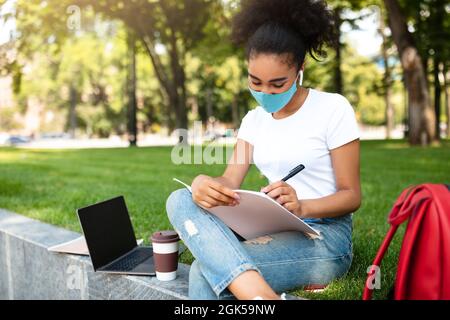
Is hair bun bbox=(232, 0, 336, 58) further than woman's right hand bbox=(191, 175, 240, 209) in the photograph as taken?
Yes

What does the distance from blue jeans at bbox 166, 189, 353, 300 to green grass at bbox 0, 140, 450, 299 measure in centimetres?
12

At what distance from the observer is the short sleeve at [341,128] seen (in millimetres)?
2549

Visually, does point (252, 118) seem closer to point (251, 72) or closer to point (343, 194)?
point (251, 72)

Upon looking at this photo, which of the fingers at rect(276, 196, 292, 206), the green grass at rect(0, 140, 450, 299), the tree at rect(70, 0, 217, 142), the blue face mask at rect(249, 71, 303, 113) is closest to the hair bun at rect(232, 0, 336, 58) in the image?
the blue face mask at rect(249, 71, 303, 113)

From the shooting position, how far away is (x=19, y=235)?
153 inches

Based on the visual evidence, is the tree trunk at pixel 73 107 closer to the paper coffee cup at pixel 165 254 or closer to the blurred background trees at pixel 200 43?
the blurred background trees at pixel 200 43

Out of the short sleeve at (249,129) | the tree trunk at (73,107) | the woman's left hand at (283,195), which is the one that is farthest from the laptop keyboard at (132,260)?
the tree trunk at (73,107)

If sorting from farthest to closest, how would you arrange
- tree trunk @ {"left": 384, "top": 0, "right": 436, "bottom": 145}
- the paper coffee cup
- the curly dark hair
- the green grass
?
tree trunk @ {"left": 384, "top": 0, "right": 436, "bottom": 145}
the green grass
the paper coffee cup
the curly dark hair

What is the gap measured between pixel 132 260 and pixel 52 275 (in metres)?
0.71

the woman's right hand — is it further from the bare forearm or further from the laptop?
the laptop

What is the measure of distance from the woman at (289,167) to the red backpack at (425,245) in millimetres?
587

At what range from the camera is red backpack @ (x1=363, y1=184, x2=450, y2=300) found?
1.71 m

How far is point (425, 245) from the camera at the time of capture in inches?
68.7

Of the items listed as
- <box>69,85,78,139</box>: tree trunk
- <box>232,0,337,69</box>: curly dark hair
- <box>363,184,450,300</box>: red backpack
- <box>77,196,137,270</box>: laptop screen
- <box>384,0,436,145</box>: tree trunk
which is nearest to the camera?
<box>363,184,450,300</box>: red backpack
